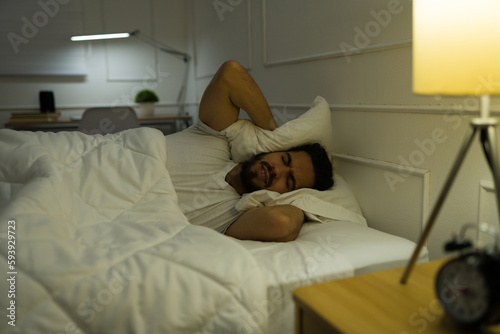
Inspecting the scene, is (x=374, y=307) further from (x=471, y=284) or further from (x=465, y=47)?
(x=465, y=47)

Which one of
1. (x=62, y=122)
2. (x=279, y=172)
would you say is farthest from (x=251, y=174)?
(x=62, y=122)

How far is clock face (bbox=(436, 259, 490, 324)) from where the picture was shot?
62cm

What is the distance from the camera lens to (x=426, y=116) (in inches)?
51.9

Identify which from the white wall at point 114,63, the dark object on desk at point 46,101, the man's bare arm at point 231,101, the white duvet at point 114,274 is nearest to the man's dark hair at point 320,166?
the man's bare arm at point 231,101

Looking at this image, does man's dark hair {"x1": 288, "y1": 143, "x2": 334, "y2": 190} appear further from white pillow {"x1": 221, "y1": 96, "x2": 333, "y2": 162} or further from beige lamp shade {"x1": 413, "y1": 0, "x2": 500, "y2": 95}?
beige lamp shade {"x1": 413, "y1": 0, "x2": 500, "y2": 95}

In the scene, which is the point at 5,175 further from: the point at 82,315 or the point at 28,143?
the point at 82,315

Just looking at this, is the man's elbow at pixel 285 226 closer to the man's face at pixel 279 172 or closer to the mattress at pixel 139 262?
the mattress at pixel 139 262

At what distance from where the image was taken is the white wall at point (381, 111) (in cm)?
124

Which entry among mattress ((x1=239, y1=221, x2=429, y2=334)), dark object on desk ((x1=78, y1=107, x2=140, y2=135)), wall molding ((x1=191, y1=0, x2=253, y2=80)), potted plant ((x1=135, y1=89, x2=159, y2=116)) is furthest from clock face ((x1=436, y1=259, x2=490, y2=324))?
potted plant ((x1=135, y1=89, x2=159, y2=116))

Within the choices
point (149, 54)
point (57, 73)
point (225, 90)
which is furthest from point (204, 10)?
point (225, 90)

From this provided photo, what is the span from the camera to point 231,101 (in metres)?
1.83

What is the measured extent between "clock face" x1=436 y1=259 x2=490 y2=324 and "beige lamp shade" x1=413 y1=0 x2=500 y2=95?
0.30 m

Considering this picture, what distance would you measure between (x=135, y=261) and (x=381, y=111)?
1.01 m

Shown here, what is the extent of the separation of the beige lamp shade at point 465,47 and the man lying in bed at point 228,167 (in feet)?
2.37
